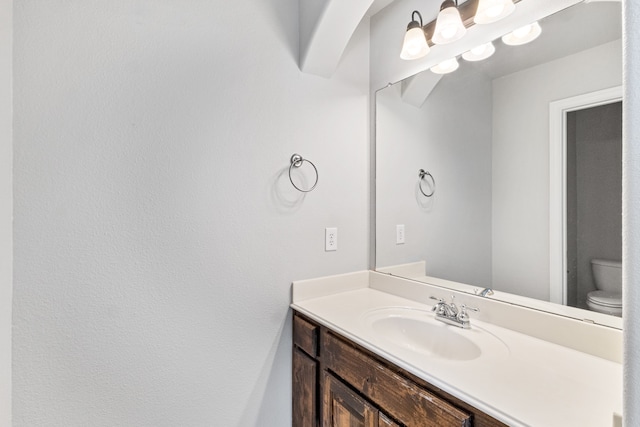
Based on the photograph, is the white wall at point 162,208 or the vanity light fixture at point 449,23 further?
the vanity light fixture at point 449,23

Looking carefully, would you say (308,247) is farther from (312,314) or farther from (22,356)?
(22,356)

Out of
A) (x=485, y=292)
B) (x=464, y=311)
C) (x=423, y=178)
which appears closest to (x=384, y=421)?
(x=464, y=311)

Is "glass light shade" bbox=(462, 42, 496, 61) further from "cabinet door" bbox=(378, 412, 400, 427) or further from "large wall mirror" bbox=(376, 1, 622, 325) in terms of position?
"cabinet door" bbox=(378, 412, 400, 427)

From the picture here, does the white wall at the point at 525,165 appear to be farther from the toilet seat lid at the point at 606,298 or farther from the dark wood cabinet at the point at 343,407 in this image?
the dark wood cabinet at the point at 343,407

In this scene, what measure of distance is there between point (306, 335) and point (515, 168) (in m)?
1.09

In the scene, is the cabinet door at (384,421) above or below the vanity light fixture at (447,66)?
below

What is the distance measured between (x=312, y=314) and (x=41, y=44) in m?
1.32

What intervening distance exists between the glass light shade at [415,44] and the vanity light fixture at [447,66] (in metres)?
0.09

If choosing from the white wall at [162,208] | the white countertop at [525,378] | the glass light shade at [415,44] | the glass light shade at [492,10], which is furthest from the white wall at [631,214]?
the white wall at [162,208]

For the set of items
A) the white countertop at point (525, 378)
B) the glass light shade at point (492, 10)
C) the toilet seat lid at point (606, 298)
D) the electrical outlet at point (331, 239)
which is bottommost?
the white countertop at point (525, 378)

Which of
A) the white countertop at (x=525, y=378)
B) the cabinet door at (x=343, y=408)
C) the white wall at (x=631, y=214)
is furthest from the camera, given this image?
the cabinet door at (x=343, y=408)

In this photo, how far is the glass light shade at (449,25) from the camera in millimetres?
1181

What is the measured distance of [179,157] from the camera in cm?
118

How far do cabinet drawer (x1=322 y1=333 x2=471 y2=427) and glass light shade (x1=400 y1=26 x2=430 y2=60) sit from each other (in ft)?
4.19
